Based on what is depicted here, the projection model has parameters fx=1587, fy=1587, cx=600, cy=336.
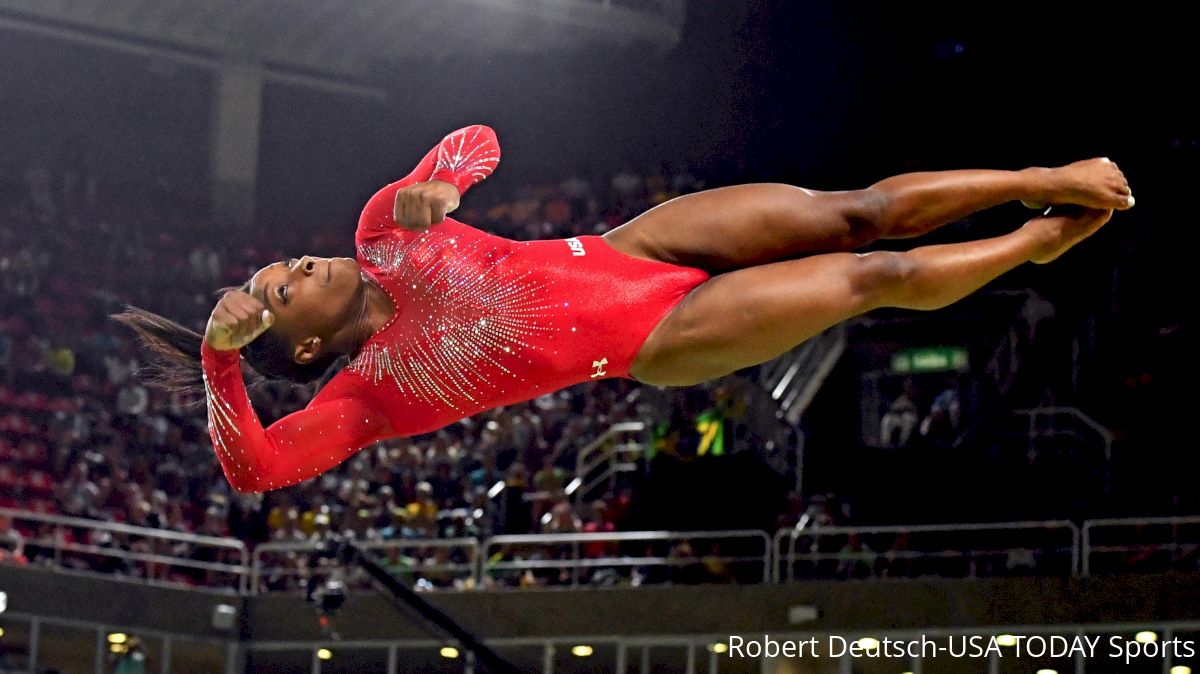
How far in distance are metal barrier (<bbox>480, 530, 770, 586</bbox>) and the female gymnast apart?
5.22 metres

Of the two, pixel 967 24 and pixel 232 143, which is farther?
pixel 232 143

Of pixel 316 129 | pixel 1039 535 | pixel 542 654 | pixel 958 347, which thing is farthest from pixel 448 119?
pixel 1039 535

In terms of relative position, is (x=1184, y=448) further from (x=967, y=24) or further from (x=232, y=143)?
(x=232, y=143)

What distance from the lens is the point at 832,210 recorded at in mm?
4059

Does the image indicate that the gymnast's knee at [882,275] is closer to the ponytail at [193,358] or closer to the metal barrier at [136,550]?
the ponytail at [193,358]

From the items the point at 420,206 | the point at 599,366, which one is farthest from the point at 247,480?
the point at 599,366

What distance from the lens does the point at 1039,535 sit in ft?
31.2

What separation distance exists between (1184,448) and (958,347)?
3.20 m

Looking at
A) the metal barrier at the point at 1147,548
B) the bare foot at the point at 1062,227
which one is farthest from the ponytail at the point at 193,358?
the metal barrier at the point at 1147,548

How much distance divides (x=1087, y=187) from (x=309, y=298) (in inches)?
78.7

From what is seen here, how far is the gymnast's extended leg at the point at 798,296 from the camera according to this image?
155 inches

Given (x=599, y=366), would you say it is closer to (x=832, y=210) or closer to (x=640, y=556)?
(x=832, y=210)

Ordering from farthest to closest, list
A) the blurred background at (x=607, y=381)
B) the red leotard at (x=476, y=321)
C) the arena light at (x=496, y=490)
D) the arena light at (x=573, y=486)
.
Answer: the arena light at (x=573, y=486) < the arena light at (x=496, y=490) < the blurred background at (x=607, y=381) < the red leotard at (x=476, y=321)

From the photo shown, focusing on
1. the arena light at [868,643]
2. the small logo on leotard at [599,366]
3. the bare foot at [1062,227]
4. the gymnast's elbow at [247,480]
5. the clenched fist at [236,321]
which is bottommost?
the gymnast's elbow at [247,480]
